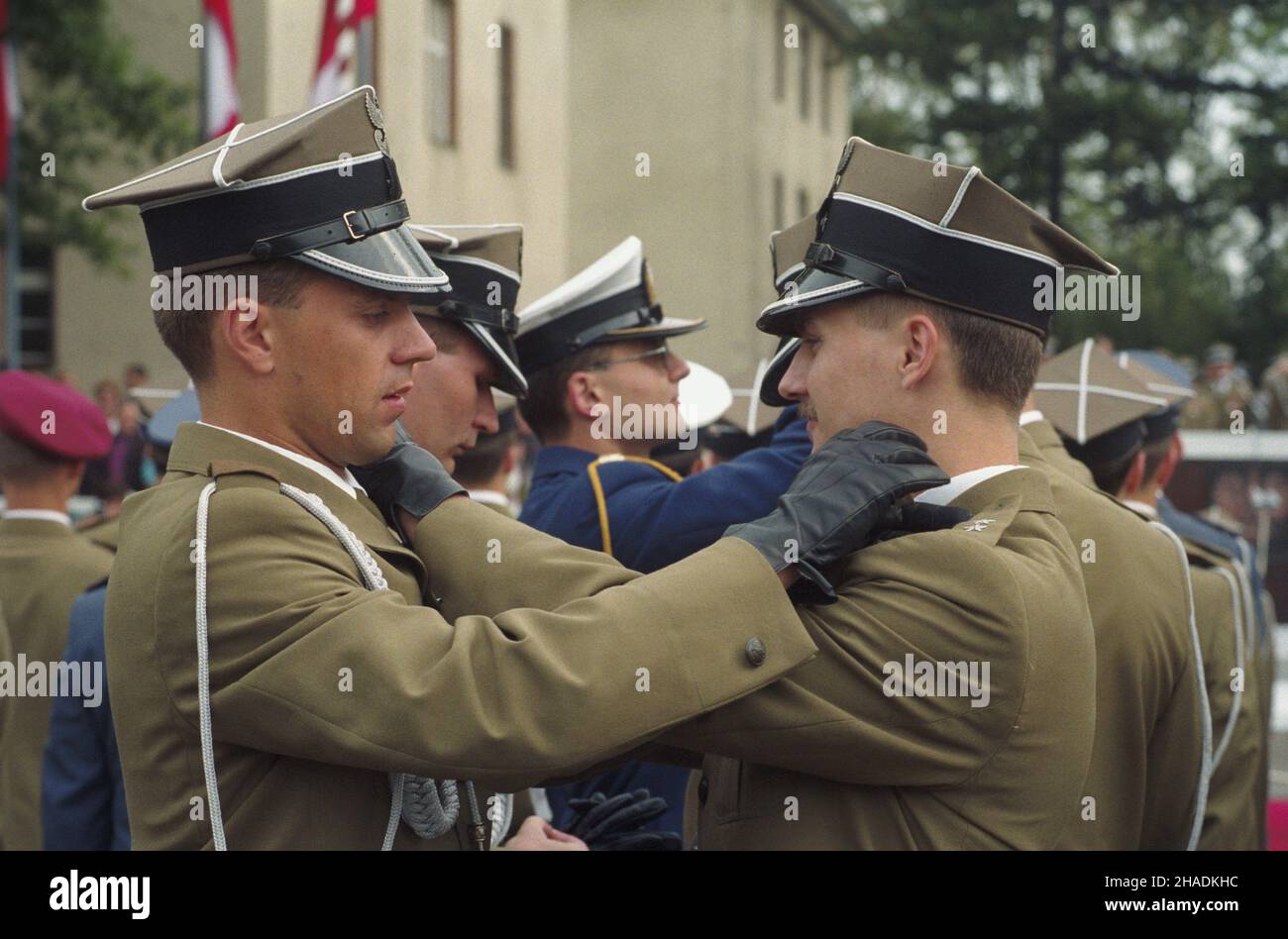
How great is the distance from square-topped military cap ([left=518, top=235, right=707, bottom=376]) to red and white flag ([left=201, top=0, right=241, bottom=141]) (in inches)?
279

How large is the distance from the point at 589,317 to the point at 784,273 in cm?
123

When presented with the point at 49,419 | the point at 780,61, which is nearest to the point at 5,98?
the point at 49,419

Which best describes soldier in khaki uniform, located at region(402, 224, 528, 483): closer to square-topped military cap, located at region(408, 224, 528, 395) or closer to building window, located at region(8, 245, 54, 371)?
square-topped military cap, located at region(408, 224, 528, 395)

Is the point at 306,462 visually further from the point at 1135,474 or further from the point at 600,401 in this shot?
the point at 1135,474

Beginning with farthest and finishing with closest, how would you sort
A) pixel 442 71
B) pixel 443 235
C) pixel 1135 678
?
pixel 442 71 → pixel 443 235 → pixel 1135 678

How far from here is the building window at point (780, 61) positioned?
102ft

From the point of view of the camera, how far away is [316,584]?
2246mm

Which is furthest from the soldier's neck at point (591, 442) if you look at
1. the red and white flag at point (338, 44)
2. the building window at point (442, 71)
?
the building window at point (442, 71)

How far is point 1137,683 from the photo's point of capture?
336cm

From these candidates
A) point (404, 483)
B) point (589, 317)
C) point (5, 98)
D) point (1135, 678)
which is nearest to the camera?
point (404, 483)

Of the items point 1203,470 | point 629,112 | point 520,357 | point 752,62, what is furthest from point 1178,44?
point 520,357

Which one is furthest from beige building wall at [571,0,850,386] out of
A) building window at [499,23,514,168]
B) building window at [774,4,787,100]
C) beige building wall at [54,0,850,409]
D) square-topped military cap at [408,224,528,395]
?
square-topped military cap at [408,224,528,395]

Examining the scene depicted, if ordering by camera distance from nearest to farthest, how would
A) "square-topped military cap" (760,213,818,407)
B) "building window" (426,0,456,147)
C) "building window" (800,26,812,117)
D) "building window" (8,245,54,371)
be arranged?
"square-topped military cap" (760,213,818,407)
"building window" (8,245,54,371)
"building window" (426,0,456,147)
"building window" (800,26,812,117)

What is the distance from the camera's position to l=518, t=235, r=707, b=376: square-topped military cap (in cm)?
428
